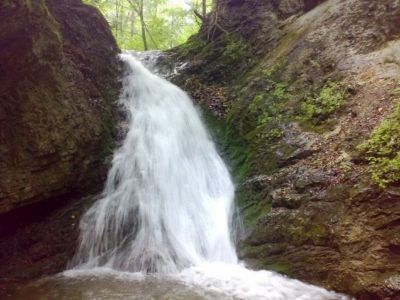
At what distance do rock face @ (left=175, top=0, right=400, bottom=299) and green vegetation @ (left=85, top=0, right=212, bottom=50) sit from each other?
303 inches

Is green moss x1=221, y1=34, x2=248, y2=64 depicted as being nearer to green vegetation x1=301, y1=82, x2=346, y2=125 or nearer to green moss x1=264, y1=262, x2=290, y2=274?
green vegetation x1=301, y1=82, x2=346, y2=125

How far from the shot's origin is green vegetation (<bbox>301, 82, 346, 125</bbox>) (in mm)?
6703

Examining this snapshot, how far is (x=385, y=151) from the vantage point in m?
5.13

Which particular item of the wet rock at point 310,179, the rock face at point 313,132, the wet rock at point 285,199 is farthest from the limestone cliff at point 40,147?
the wet rock at point 310,179

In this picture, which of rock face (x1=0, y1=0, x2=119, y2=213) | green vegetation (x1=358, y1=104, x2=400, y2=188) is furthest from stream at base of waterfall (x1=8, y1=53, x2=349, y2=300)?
green vegetation (x1=358, y1=104, x2=400, y2=188)

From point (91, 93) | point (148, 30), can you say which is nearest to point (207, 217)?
point (91, 93)

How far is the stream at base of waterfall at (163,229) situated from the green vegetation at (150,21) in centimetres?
926

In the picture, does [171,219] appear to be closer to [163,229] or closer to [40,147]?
[163,229]

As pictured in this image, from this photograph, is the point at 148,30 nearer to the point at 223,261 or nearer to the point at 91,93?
the point at 91,93

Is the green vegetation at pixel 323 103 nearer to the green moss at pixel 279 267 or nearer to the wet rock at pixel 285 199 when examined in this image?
the wet rock at pixel 285 199

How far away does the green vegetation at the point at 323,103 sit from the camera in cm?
670

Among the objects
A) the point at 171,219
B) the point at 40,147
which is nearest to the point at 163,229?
the point at 171,219

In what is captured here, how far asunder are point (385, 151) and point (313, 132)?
63.8 inches

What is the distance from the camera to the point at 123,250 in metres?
6.24
